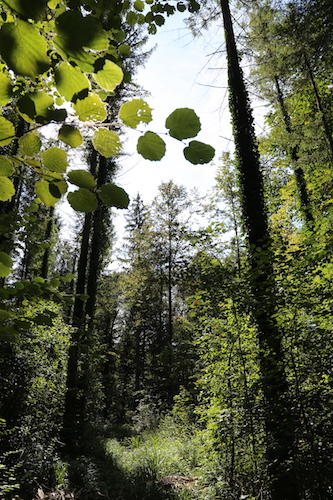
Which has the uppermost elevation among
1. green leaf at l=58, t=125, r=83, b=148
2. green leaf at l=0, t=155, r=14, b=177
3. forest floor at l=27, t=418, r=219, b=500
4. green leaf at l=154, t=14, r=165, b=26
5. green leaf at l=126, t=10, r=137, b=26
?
green leaf at l=154, t=14, r=165, b=26

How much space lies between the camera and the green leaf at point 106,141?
2.29ft

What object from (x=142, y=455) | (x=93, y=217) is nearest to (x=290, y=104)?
(x=93, y=217)

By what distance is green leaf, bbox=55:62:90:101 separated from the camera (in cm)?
54

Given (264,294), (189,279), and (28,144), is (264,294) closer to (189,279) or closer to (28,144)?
(189,279)

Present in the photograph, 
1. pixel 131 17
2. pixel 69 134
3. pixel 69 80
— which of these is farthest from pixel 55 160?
pixel 131 17

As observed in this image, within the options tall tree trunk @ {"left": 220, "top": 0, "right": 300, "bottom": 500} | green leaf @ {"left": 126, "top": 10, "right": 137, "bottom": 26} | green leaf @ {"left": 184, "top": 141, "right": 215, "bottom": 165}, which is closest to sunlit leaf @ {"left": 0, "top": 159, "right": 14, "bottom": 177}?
green leaf @ {"left": 184, "top": 141, "right": 215, "bottom": 165}

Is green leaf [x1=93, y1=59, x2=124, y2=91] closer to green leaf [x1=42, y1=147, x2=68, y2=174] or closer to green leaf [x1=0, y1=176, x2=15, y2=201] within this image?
green leaf [x1=42, y1=147, x2=68, y2=174]

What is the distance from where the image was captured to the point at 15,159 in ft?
2.47

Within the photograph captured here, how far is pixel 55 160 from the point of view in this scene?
26.9 inches

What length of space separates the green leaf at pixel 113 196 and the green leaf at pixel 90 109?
15 centimetres

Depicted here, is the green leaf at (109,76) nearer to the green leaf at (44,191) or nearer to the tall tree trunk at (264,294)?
the green leaf at (44,191)

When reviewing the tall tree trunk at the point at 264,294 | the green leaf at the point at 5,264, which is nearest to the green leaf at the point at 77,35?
the green leaf at the point at 5,264

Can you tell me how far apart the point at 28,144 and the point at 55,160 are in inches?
3.5

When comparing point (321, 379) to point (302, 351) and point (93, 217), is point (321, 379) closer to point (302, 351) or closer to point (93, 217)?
point (302, 351)
